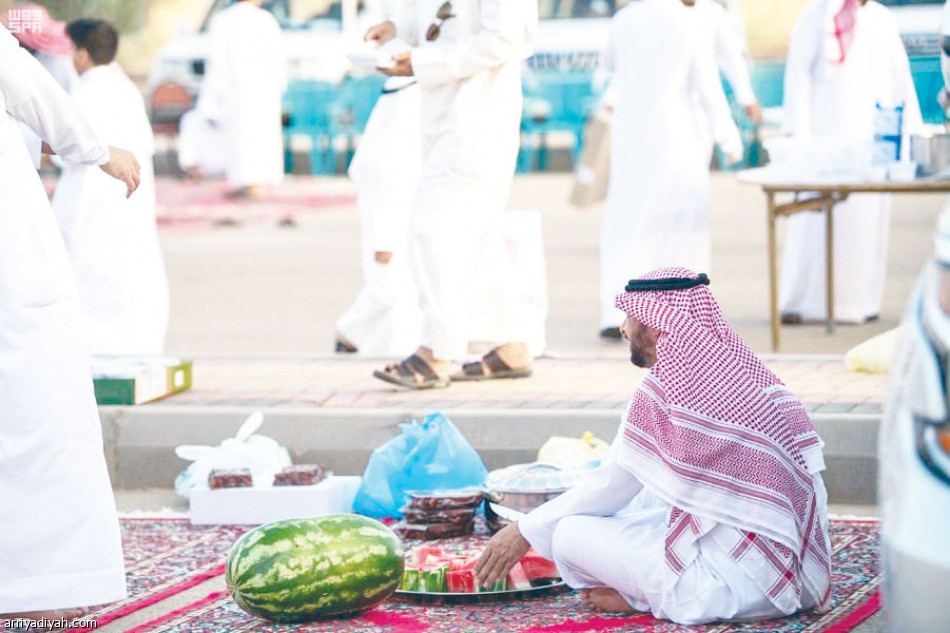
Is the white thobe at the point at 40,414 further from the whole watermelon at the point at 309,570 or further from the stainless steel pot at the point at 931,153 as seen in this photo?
the stainless steel pot at the point at 931,153

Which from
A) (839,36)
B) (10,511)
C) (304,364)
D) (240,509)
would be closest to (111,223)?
(304,364)

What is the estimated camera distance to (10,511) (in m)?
4.51

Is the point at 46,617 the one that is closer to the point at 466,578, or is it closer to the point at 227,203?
the point at 466,578

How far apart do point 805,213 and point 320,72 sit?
13122mm

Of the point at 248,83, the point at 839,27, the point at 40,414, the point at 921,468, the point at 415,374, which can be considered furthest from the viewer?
the point at 248,83

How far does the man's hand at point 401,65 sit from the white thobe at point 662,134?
1.98 m

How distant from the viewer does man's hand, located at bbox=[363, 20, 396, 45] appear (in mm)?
7555

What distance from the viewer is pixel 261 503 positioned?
6.11 m

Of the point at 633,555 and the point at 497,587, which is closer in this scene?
the point at 633,555

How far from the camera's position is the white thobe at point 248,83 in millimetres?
18297

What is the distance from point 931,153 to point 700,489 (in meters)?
3.60

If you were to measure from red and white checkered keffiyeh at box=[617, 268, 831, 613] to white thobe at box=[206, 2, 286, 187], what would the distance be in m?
14.1

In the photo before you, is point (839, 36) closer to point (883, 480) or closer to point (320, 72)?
point (883, 480)

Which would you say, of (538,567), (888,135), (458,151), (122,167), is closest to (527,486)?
(538,567)
